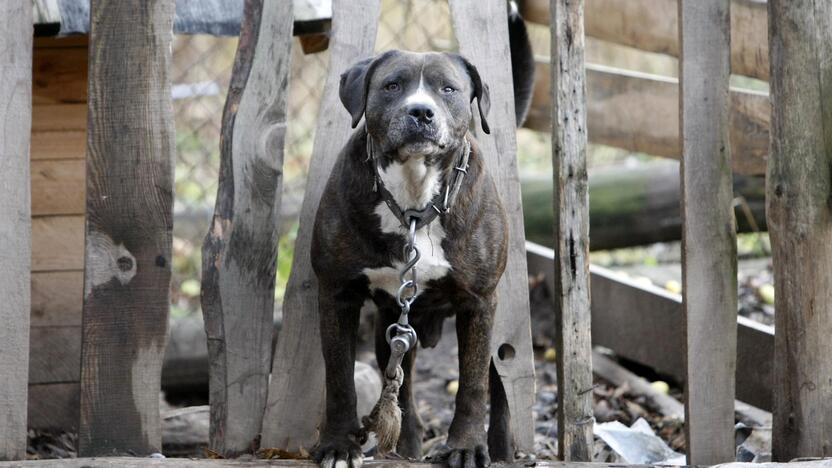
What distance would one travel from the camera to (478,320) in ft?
13.2

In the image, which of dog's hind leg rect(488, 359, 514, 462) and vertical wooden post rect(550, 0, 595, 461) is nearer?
vertical wooden post rect(550, 0, 595, 461)

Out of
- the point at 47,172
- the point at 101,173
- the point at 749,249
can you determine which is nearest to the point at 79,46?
the point at 47,172

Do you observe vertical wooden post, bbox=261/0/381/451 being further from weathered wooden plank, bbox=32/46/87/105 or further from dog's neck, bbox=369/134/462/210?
weathered wooden plank, bbox=32/46/87/105

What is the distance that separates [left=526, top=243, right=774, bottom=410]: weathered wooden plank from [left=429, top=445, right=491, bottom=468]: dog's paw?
1.41 m

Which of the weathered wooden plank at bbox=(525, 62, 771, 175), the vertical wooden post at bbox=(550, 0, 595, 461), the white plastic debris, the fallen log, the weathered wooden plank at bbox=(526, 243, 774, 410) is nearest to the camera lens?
the vertical wooden post at bbox=(550, 0, 595, 461)

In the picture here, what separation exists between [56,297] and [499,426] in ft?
7.55

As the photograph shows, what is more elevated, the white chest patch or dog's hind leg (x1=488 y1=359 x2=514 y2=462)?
the white chest patch

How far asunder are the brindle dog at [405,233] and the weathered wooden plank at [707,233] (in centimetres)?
74

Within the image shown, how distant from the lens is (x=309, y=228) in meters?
4.39

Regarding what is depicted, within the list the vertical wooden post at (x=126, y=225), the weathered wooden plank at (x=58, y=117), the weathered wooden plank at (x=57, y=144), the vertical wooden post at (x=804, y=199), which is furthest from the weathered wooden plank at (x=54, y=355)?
the vertical wooden post at (x=804, y=199)

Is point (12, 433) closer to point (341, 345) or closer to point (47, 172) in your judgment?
point (341, 345)

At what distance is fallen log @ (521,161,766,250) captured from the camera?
7289 millimetres

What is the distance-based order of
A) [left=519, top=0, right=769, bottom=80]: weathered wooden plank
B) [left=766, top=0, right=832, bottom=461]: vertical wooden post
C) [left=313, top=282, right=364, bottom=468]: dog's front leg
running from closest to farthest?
1. [left=766, top=0, right=832, bottom=461]: vertical wooden post
2. [left=313, top=282, right=364, bottom=468]: dog's front leg
3. [left=519, top=0, right=769, bottom=80]: weathered wooden plank

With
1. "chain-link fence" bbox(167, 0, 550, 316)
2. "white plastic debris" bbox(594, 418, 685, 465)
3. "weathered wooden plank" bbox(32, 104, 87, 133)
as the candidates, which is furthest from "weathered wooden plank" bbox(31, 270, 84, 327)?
"white plastic debris" bbox(594, 418, 685, 465)
